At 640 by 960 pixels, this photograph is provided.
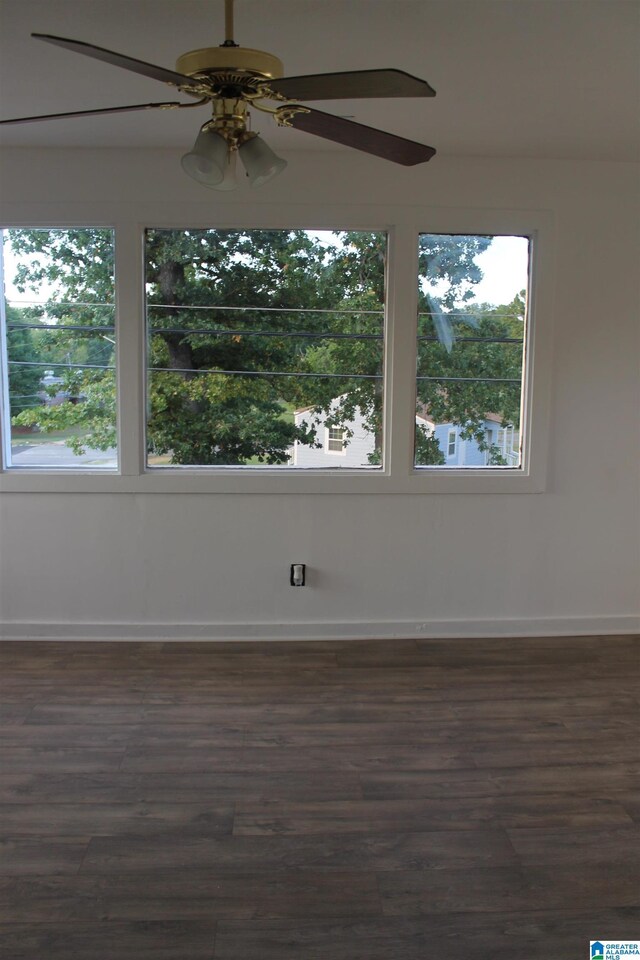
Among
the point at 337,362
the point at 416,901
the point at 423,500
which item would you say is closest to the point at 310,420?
the point at 337,362

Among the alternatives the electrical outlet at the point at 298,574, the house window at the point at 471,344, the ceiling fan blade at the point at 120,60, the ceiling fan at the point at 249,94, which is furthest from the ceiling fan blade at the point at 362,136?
the electrical outlet at the point at 298,574

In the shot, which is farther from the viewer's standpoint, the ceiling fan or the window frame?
the window frame

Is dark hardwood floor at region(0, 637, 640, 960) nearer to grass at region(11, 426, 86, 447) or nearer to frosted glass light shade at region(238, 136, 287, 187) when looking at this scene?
grass at region(11, 426, 86, 447)

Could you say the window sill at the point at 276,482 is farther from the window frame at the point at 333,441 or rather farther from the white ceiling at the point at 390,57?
the white ceiling at the point at 390,57

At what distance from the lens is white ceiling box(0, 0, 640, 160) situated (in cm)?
216

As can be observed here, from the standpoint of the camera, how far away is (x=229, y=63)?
1.58 metres

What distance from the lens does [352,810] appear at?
2.44 meters

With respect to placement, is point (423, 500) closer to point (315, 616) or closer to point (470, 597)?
point (470, 597)

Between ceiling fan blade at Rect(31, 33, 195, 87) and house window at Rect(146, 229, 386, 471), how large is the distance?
214cm

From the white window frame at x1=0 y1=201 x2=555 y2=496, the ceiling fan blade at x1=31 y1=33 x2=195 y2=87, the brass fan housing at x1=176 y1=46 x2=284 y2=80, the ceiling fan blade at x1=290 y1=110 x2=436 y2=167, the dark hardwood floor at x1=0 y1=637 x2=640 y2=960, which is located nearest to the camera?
the ceiling fan blade at x1=31 y1=33 x2=195 y2=87

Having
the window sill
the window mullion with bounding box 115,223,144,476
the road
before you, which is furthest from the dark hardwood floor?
the window mullion with bounding box 115,223,144,476

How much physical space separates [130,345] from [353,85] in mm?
2448

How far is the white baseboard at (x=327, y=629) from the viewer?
388cm

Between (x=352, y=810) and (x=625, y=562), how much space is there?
2.38 meters
